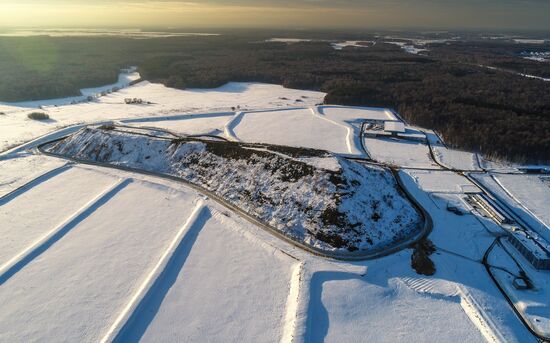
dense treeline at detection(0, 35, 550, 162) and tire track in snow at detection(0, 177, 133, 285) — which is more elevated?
dense treeline at detection(0, 35, 550, 162)

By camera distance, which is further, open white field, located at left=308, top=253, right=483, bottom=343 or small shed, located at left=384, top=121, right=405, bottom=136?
small shed, located at left=384, top=121, right=405, bottom=136

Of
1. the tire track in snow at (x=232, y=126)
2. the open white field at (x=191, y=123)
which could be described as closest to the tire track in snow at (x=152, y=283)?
the tire track in snow at (x=232, y=126)

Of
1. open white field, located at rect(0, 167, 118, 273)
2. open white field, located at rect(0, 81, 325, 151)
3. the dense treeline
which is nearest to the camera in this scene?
open white field, located at rect(0, 167, 118, 273)

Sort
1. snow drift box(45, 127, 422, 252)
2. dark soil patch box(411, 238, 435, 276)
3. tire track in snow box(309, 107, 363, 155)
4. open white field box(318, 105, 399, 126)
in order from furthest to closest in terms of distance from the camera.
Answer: open white field box(318, 105, 399, 126), tire track in snow box(309, 107, 363, 155), snow drift box(45, 127, 422, 252), dark soil patch box(411, 238, 435, 276)

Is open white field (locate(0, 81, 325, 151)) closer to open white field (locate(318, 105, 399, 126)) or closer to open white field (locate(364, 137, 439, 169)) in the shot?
open white field (locate(318, 105, 399, 126))

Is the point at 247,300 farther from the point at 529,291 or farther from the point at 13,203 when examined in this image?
the point at 13,203

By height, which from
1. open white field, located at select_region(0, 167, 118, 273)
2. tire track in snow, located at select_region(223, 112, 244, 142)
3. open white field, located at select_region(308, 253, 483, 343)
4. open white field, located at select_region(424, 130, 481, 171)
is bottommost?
open white field, located at select_region(424, 130, 481, 171)

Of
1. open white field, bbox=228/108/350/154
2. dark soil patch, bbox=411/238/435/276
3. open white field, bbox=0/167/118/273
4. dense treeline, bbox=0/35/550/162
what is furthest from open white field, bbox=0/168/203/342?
dense treeline, bbox=0/35/550/162
